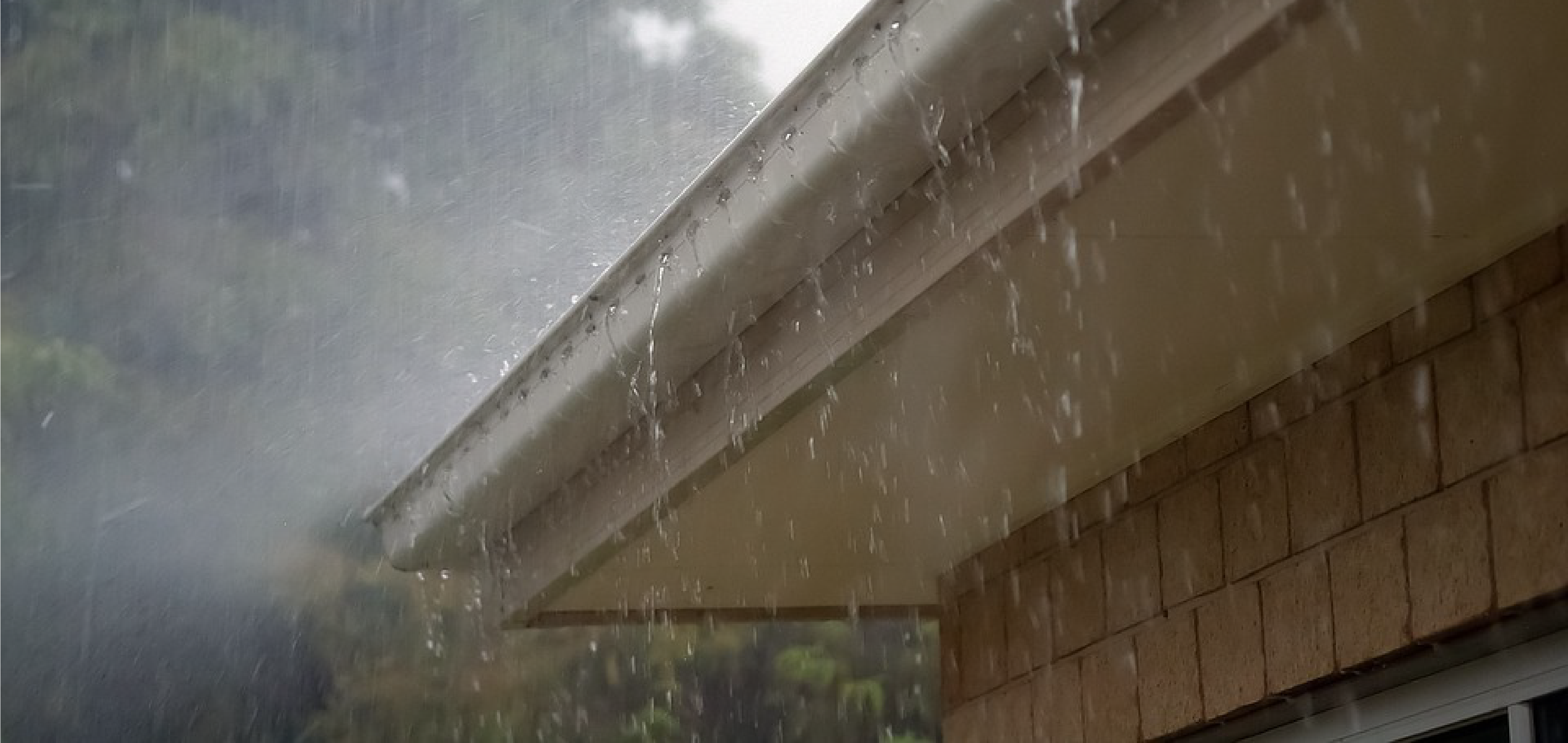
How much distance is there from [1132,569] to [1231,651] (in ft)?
1.36

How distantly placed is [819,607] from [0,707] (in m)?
16.3

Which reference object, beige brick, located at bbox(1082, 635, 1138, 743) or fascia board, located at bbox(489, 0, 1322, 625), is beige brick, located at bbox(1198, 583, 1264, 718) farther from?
fascia board, located at bbox(489, 0, 1322, 625)

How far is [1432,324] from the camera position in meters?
3.30

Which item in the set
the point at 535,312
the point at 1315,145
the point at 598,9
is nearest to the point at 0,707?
the point at 535,312

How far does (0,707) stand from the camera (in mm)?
19578

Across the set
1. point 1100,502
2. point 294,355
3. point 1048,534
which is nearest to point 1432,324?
point 1100,502

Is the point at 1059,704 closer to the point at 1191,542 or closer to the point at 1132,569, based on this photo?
the point at 1132,569

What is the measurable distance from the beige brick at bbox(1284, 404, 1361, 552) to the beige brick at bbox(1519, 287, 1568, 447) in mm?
449

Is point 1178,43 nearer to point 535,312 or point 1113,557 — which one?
point 1113,557

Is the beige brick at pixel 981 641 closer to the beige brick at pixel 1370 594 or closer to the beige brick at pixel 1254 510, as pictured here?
the beige brick at pixel 1254 510

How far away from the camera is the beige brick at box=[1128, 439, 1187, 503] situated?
404 cm

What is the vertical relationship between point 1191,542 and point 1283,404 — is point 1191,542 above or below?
below

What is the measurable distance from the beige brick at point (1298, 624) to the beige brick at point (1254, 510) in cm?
6

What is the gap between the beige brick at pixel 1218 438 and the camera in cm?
382
